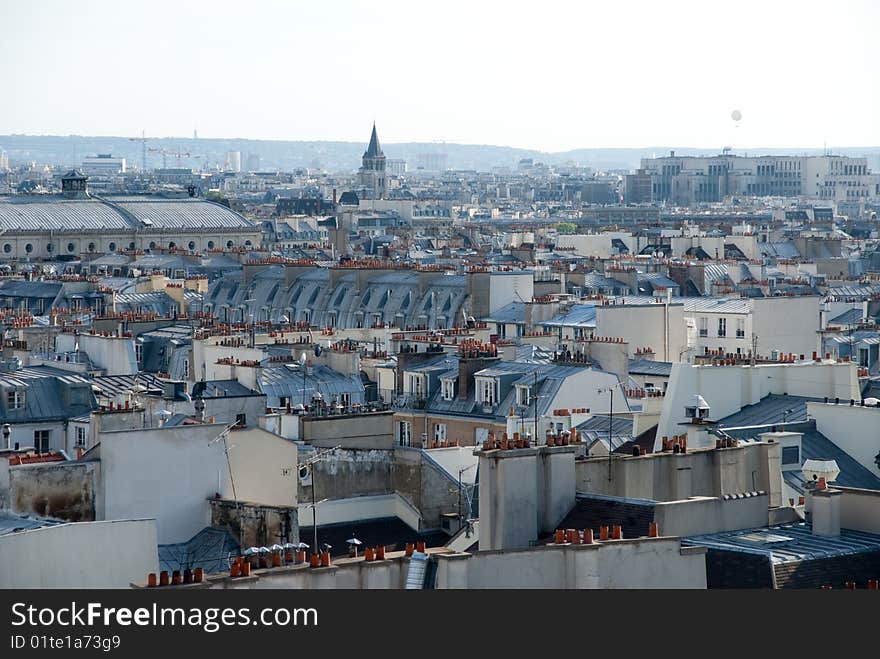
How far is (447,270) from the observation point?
7075 centimetres

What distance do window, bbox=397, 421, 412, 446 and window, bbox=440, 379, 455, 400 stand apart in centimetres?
81

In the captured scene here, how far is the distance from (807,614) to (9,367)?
2634 centimetres

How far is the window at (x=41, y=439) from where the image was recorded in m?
33.0

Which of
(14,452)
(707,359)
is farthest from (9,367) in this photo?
(14,452)

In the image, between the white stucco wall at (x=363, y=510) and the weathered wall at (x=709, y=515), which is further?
the white stucco wall at (x=363, y=510)

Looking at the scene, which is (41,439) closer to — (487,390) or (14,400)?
(14,400)

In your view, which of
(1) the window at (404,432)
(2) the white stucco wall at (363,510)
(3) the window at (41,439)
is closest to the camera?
(2) the white stucco wall at (363,510)

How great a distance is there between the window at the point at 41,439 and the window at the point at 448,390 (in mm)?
6618

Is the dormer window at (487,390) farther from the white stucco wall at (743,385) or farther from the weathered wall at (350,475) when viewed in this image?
the weathered wall at (350,475)

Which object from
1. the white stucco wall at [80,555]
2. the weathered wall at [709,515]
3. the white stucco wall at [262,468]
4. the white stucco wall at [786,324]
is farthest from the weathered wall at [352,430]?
the white stucco wall at [786,324]

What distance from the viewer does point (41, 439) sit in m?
33.4

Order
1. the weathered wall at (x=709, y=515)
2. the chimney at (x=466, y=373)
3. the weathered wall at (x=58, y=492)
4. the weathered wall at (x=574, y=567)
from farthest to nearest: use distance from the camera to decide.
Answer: the chimney at (x=466, y=373), the weathered wall at (x=58, y=492), the weathered wall at (x=709, y=515), the weathered wall at (x=574, y=567)

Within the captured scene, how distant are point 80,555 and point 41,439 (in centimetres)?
1477

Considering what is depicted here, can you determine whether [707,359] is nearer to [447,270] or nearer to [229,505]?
[229,505]
